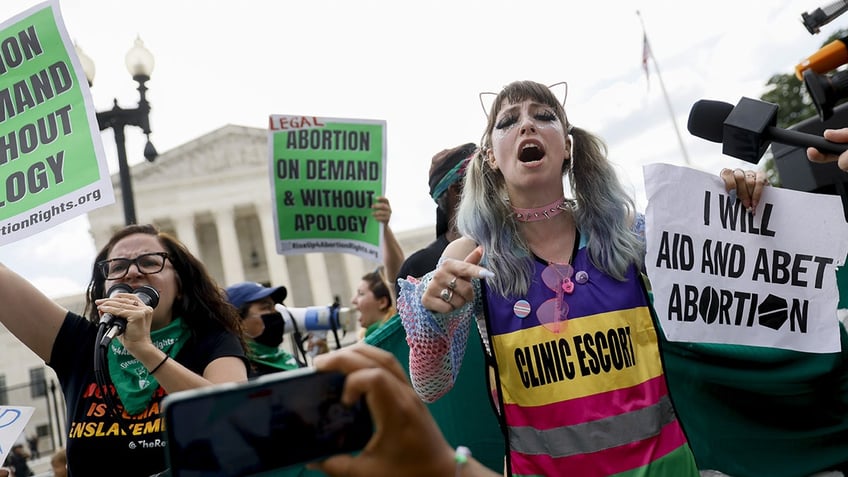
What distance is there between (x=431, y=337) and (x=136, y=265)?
1392 millimetres

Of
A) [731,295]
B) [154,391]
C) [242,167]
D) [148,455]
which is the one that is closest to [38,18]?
[154,391]

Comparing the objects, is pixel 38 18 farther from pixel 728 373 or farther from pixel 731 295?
pixel 728 373

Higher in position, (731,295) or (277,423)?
(277,423)

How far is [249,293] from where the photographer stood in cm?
454

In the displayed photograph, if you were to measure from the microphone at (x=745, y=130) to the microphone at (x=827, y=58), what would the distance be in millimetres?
240

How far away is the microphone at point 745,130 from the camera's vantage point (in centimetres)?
156

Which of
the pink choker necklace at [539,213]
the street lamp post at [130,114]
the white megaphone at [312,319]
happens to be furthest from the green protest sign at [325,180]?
the pink choker necklace at [539,213]

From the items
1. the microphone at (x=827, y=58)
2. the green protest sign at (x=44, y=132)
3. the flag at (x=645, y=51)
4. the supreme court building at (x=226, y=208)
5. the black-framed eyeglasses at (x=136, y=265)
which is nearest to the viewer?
the microphone at (x=827, y=58)

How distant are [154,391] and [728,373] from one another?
2.14 m

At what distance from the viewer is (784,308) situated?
209 cm

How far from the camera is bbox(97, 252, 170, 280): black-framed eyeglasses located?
8.11ft

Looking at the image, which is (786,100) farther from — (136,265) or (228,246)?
(228,246)

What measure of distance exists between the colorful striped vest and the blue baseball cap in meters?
2.96

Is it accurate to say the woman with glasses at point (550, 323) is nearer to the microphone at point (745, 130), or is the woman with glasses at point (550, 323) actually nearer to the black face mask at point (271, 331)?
the microphone at point (745, 130)
